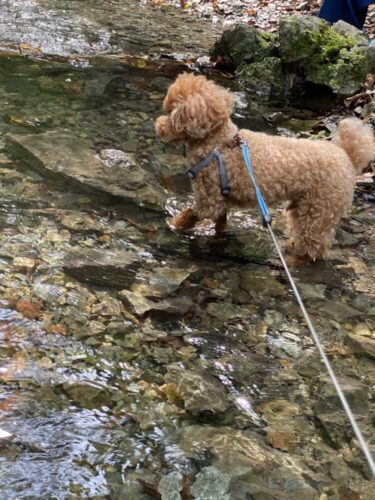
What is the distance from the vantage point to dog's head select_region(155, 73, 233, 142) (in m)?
4.46

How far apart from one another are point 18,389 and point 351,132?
361 centimetres

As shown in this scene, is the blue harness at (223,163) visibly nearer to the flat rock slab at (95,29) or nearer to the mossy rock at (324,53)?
the mossy rock at (324,53)

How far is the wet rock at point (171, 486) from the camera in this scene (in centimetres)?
258

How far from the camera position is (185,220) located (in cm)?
520

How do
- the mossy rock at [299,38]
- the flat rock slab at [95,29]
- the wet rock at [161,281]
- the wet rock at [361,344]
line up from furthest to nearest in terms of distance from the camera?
the flat rock slab at [95,29] → the mossy rock at [299,38] → the wet rock at [161,281] → the wet rock at [361,344]

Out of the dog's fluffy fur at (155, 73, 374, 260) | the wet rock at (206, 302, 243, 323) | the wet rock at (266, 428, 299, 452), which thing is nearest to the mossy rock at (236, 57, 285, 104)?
the dog's fluffy fur at (155, 73, 374, 260)

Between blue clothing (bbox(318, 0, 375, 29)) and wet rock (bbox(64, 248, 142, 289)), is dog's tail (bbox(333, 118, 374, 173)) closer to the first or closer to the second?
wet rock (bbox(64, 248, 142, 289))

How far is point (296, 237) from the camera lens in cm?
506

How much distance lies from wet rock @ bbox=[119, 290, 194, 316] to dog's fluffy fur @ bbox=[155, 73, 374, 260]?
3.64 ft

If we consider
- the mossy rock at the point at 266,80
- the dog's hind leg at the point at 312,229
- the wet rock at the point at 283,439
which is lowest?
the wet rock at the point at 283,439

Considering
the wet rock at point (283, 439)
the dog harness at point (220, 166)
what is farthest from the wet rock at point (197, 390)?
the dog harness at point (220, 166)

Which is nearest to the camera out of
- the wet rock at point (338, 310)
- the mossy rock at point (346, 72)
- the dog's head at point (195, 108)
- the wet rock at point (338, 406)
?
the wet rock at point (338, 406)

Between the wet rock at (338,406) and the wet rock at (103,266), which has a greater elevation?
the wet rock at (338,406)

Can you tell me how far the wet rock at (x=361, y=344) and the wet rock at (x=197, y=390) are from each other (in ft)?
3.94
